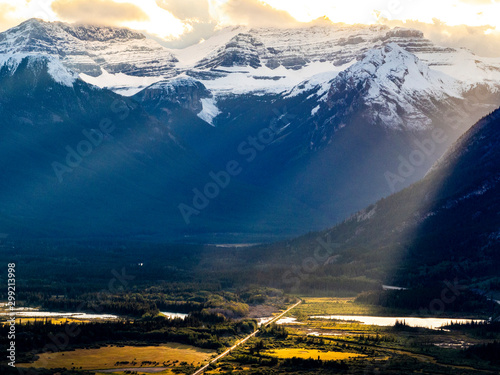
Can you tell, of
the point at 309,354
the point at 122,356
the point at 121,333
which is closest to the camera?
the point at 122,356

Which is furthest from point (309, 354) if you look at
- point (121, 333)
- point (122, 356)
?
point (121, 333)

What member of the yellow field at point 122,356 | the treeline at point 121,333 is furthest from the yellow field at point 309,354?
the treeline at point 121,333

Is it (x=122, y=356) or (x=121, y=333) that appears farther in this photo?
(x=121, y=333)

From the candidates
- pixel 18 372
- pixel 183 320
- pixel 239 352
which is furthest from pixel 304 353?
pixel 18 372

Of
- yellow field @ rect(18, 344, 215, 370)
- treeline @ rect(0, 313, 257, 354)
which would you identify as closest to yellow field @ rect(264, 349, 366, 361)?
yellow field @ rect(18, 344, 215, 370)

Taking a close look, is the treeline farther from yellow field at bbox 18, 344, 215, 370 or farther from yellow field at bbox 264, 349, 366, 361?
yellow field at bbox 264, 349, 366, 361

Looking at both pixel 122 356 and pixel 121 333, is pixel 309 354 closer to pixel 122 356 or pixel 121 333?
pixel 122 356
